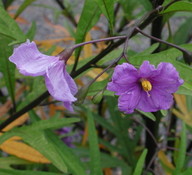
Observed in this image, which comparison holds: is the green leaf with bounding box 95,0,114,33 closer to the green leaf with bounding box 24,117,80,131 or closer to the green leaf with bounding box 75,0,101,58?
the green leaf with bounding box 75,0,101,58

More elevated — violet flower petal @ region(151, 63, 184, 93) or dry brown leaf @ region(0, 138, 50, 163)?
violet flower petal @ region(151, 63, 184, 93)

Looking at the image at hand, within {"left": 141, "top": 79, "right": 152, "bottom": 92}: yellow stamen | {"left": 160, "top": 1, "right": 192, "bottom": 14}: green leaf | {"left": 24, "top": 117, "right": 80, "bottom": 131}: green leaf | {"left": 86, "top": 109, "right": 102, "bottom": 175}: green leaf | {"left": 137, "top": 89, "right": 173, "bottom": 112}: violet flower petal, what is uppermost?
{"left": 160, "top": 1, "right": 192, "bottom": 14}: green leaf

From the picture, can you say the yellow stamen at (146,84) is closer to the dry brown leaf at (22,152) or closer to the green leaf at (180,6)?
the green leaf at (180,6)

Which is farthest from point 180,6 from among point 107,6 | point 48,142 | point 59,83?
point 48,142

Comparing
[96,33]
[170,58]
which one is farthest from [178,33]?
[96,33]

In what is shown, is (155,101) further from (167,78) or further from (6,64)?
(6,64)

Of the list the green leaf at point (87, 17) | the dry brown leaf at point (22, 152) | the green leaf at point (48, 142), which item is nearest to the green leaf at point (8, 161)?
the dry brown leaf at point (22, 152)

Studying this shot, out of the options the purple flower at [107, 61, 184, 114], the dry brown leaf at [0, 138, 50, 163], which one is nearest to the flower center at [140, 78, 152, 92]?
the purple flower at [107, 61, 184, 114]
